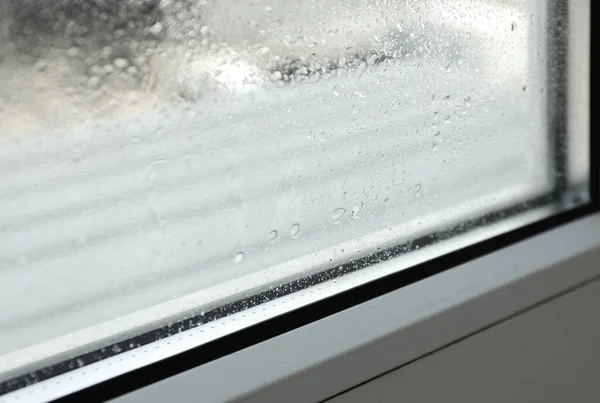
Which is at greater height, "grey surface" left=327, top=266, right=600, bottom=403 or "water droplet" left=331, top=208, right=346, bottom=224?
"water droplet" left=331, top=208, right=346, bottom=224

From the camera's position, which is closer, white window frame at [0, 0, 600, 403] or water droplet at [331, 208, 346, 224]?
white window frame at [0, 0, 600, 403]

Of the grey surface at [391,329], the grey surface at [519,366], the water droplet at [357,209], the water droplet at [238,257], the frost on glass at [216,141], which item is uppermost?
the frost on glass at [216,141]

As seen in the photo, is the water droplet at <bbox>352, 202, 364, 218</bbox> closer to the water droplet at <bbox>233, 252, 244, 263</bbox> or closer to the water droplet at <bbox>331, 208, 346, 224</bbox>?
the water droplet at <bbox>331, 208, 346, 224</bbox>

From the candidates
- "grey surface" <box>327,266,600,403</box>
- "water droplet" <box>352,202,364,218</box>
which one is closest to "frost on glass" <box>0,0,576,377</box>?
"water droplet" <box>352,202,364,218</box>

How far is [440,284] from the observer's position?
0.68 meters

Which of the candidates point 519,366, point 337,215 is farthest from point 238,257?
point 519,366

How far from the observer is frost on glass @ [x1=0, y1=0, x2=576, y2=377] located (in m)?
0.54

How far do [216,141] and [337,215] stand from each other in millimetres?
149

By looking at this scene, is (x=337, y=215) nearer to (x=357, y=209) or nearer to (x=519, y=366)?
(x=357, y=209)

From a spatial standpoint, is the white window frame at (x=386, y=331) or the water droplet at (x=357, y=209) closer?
the white window frame at (x=386, y=331)

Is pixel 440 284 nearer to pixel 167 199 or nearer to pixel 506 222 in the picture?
pixel 506 222

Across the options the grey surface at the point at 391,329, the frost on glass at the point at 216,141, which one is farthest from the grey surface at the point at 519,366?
the frost on glass at the point at 216,141

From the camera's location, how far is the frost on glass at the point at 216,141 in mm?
542

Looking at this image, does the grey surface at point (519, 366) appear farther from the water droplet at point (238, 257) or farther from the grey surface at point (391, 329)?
the water droplet at point (238, 257)
